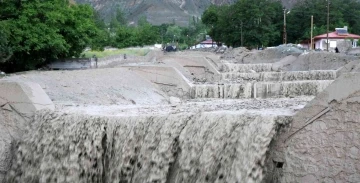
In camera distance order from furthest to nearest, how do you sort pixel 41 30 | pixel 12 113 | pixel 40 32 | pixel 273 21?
1. pixel 273 21
2. pixel 41 30
3. pixel 40 32
4. pixel 12 113

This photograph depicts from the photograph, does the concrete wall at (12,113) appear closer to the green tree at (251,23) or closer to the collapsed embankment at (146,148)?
the collapsed embankment at (146,148)

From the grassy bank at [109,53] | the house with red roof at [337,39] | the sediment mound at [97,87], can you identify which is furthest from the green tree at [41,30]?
the house with red roof at [337,39]

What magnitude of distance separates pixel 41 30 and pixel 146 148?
48.0 ft

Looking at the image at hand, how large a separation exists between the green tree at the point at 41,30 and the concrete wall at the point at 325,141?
646 inches

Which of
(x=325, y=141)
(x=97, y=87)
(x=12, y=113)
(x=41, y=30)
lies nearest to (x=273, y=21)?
(x=41, y=30)

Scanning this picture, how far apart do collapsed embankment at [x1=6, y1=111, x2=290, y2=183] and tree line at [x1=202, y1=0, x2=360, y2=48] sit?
67.0m

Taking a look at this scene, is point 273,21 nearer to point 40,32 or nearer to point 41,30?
point 41,30

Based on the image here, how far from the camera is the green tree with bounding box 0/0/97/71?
25.5 m

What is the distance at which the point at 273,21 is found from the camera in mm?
87688

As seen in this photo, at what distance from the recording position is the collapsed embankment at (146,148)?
11.5 metres

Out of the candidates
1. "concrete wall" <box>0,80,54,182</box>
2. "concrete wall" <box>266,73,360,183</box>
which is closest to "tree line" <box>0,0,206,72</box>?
"concrete wall" <box>0,80,54,182</box>

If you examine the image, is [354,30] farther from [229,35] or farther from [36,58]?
[36,58]

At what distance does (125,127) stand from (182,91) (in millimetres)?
12595

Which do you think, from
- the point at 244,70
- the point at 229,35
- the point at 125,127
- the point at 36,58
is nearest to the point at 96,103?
the point at 125,127
